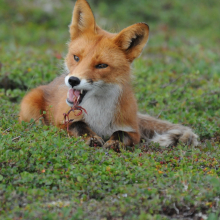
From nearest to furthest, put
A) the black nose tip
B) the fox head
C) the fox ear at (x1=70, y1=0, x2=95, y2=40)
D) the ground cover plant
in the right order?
the ground cover plant → the black nose tip → the fox head → the fox ear at (x1=70, y1=0, x2=95, y2=40)

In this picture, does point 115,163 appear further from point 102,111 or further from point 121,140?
point 102,111

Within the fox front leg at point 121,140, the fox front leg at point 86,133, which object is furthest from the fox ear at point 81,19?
the fox front leg at point 121,140

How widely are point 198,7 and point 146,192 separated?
68.2 feet

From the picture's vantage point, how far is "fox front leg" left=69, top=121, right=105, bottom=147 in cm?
548

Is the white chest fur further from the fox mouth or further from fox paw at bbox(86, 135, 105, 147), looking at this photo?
fox paw at bbox(86, 135, 105, 147)

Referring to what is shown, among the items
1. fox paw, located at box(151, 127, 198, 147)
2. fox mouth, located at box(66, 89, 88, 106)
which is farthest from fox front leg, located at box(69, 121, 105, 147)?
fox paw, located at box(151, 127, 198, 147)

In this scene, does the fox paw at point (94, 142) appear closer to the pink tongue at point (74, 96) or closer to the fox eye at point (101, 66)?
the pink tongue at point (74, 96)

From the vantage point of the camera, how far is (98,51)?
17.9 ft

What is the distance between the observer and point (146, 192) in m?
3.91

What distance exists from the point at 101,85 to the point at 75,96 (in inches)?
16.9

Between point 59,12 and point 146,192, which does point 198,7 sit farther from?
point 146,192

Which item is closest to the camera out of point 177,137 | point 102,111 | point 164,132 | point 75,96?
point 75,96

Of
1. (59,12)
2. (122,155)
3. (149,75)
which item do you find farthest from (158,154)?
(59,12)

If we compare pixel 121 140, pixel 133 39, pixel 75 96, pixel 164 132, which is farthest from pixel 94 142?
pixel 164 132
